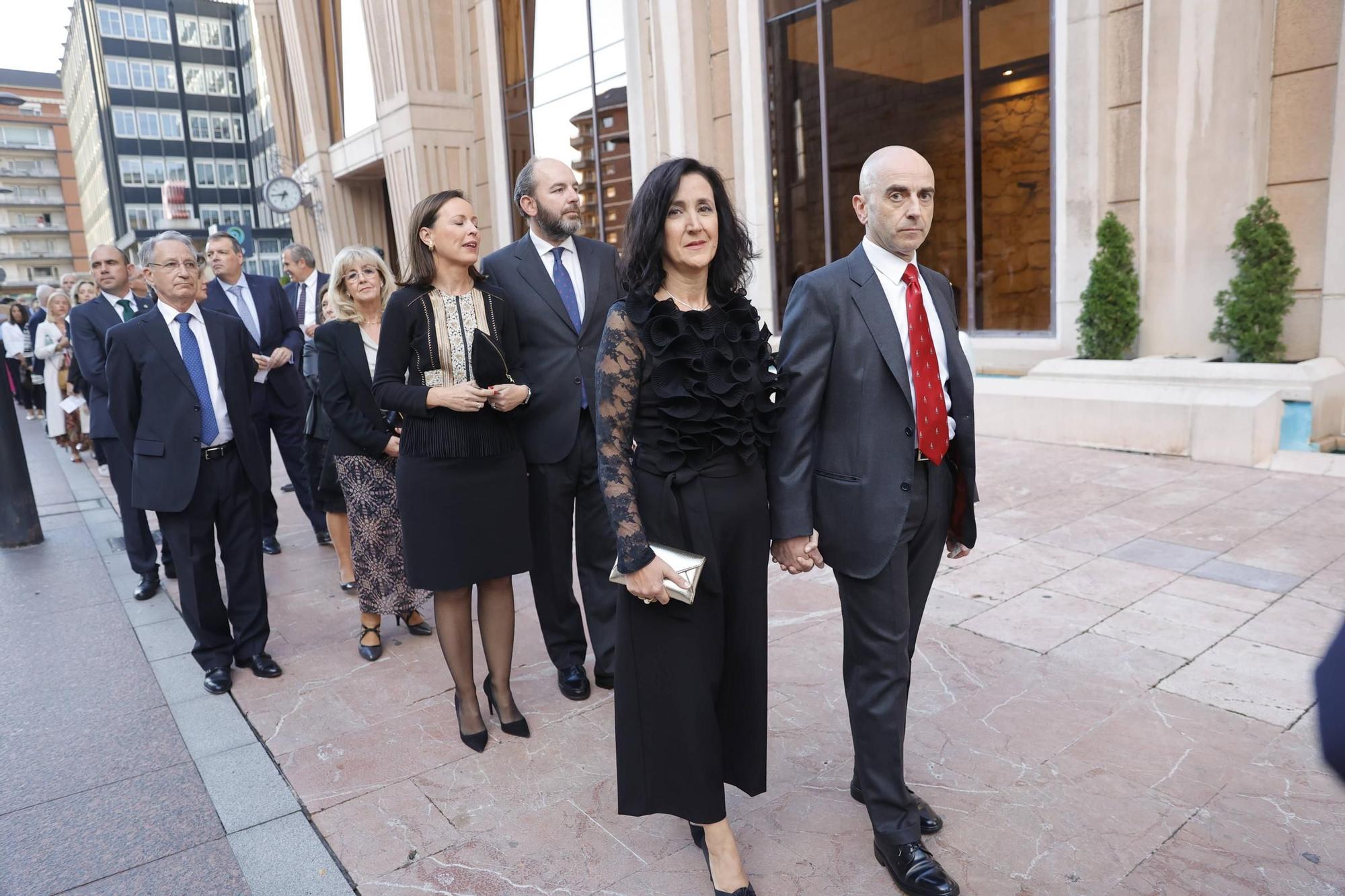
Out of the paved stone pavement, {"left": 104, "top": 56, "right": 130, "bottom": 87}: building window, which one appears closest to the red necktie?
the paved stone pavement

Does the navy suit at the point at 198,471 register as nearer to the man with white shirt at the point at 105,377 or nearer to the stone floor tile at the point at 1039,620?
the man with white shirt at the point at 105,377

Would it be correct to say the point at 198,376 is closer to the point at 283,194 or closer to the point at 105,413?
the point at 105,413

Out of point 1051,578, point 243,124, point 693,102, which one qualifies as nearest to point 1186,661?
point 1051,578

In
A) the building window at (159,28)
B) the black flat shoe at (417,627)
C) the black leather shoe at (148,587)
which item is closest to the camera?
the black flat shoe at (417,627)

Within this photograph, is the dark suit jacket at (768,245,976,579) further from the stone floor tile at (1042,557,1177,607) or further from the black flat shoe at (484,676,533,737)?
the stone floor tile at (1042,557,1177,607)

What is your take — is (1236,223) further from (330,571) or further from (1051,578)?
(330,571)

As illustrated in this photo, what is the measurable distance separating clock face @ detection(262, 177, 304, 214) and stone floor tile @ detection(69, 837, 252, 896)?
21725mm

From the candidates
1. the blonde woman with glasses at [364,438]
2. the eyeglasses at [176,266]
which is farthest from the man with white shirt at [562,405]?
the eyeglasses at [176,266]

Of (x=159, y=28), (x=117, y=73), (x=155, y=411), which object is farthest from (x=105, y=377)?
(x=159, y=28)

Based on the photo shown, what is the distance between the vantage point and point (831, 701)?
11.6 feet

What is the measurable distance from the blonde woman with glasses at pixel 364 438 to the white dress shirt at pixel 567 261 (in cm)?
104

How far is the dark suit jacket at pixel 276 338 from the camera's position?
624 centimetres

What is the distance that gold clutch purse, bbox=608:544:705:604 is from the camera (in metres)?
2.27

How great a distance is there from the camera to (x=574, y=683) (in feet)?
12.5
